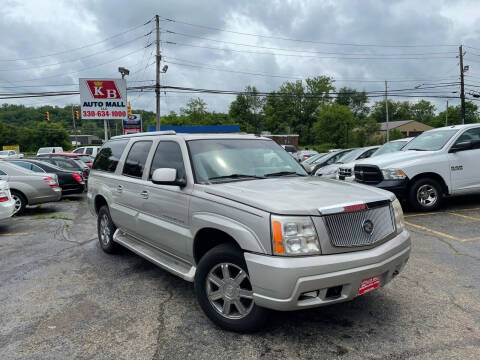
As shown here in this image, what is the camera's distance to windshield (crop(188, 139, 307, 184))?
Result: 368cm

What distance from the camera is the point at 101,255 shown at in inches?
223

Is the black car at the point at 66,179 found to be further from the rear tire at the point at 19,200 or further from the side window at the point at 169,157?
the side window at the point at 169,157

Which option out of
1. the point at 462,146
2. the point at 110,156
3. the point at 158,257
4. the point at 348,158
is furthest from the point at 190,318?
the point at 348,158

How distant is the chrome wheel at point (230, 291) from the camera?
9.68ft

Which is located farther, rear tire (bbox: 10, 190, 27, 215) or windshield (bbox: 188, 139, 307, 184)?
rear tire (bbox: 10, 190, 27, 215)

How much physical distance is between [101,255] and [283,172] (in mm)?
3357

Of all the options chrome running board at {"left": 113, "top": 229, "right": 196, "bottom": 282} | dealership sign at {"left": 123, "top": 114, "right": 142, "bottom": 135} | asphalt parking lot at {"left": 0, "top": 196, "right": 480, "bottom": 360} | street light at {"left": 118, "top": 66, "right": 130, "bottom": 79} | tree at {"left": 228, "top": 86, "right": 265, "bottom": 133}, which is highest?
tree at {"left": 228, "top": 86, "right": 265, "bottom": 133}

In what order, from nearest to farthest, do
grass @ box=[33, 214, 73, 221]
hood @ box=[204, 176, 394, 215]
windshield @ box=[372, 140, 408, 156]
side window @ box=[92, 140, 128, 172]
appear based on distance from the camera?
hood @ box=[204, 176, 394, 215]
side window @ box=[92, 140, 128, 172]
grass @ box=[33, 214, 73, 221]
windshield @ box=[372, 140, 408, 156]

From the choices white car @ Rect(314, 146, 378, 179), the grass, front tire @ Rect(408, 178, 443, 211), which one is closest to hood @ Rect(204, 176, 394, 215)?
front tire @ Rect(408, 178, 443, 211)

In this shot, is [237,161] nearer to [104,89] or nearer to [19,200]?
[19,200]

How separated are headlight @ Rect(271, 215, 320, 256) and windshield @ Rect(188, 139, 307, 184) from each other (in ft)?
3.53

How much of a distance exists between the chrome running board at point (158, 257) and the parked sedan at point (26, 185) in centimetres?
585

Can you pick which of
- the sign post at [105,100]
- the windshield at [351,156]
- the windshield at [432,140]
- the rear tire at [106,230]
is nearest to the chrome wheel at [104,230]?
the rear tire at [106,230]

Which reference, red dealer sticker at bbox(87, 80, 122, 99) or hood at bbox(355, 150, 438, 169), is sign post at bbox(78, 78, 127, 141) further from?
hood at bbox(355, 150, 438, 169)
